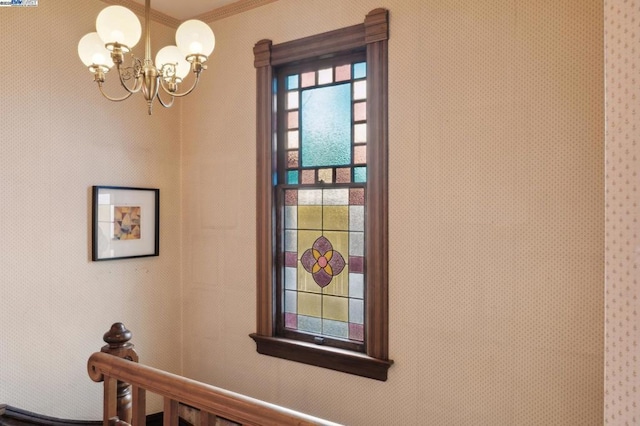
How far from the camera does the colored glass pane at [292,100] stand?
9.76ft

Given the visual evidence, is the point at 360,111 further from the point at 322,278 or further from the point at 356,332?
the point at 356,332

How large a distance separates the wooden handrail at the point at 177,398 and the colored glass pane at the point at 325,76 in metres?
2.02

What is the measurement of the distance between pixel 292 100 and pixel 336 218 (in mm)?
880

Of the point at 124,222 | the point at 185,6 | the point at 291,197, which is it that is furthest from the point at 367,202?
the point at 185,6

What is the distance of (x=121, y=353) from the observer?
5.51 ft

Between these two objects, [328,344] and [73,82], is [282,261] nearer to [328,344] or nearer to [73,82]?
[328,344]

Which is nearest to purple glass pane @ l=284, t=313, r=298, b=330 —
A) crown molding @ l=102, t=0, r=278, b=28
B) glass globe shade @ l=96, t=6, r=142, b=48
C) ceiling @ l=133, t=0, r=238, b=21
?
glass globe shade @ l=96, t=6, r=142, b=48

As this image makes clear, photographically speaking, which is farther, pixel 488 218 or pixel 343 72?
pixel 343 72

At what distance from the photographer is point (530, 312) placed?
83.3 inches

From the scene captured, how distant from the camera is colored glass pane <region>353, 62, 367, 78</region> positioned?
269 centimetres

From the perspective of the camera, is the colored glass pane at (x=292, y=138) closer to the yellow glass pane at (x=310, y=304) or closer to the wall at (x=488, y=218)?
the wall at (x=488, y=218)

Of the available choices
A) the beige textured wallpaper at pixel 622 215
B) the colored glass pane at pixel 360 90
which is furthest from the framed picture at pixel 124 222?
the beige textured wallpaper at pixel 622 215

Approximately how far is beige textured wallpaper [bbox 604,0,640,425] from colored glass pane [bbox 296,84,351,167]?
197 cm

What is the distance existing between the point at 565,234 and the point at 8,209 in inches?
117
